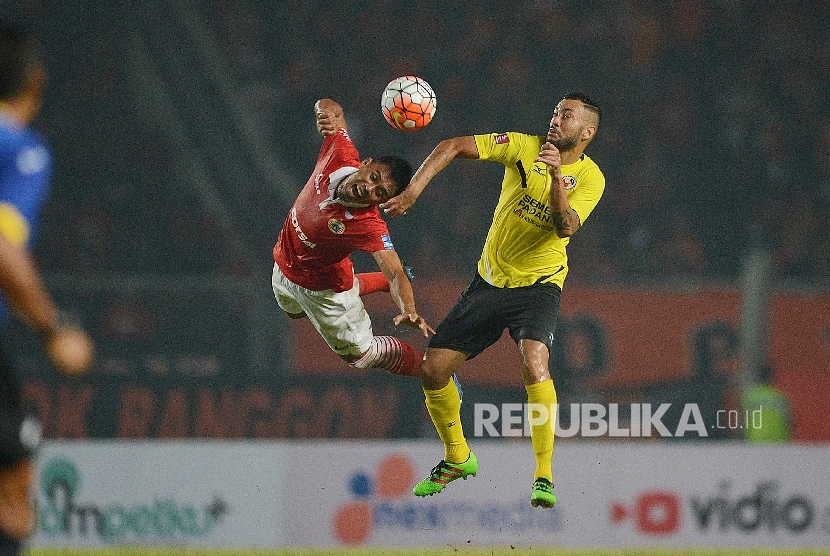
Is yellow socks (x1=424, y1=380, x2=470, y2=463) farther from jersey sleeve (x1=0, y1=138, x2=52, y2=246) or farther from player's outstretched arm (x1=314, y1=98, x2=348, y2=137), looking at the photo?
jersey sleeve (x1=0, y1=138, x2=52, y2=246)

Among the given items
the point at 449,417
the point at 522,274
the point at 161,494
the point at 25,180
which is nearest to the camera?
the point at 25,180

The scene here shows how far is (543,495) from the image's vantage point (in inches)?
270

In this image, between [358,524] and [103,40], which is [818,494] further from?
[103,40]

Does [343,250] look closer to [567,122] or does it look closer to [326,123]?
[326,123]

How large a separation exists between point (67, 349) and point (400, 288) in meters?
3.90

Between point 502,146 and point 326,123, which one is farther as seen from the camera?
point 326,123

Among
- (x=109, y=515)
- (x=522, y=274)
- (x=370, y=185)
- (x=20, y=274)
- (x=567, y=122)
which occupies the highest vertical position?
(x=567, y=122)

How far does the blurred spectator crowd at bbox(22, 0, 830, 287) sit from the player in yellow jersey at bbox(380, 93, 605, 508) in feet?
20.7

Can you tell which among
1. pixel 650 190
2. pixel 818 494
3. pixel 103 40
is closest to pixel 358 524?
pixel 818 494

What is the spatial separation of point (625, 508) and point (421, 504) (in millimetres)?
1810

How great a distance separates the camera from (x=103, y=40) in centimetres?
1714

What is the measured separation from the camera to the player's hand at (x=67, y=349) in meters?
3.47

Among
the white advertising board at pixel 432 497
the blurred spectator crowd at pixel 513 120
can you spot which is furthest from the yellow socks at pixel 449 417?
the blurred spectator crowd at pixel 513 120

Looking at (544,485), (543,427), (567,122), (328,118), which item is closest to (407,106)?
(328,118)
